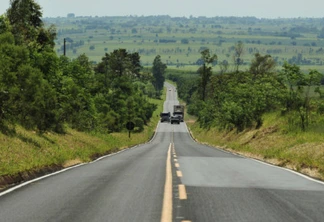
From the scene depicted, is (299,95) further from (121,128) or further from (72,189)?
(121,128)

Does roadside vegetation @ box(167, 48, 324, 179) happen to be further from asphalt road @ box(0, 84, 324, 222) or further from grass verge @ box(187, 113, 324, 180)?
asphalt road @ box(0, 84, 324, 222)

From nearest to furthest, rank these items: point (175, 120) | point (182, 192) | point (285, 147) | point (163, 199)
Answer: point (163, 199), point (182, 192), point (285, 147), point (175, 120)

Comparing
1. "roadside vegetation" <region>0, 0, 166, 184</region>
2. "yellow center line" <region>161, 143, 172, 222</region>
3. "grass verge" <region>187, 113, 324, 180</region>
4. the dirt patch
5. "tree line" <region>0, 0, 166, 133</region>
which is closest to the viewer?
"yellow center line" <region>161, 143, 172, 222</region>

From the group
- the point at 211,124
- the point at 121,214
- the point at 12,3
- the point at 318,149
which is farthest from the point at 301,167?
the point at 211,124

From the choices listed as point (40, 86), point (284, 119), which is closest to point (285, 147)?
point (284, 119)

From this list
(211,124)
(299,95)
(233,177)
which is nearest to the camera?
(233,177)

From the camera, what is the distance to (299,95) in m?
39.4

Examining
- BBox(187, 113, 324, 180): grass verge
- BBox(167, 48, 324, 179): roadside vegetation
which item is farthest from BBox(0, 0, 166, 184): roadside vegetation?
BBox(167, 48, 324, 179): roadside vegetation

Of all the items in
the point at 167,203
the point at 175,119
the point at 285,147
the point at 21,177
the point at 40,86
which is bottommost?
the point at 175,119

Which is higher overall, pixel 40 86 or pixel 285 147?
pixel 40 86

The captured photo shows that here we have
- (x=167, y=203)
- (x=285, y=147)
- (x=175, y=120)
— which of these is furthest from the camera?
(x=175, y=120)

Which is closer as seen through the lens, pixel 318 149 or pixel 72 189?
pixel 72 189

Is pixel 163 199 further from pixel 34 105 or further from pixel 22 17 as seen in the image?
pixel 22 17

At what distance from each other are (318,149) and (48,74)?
26275 millimetres
